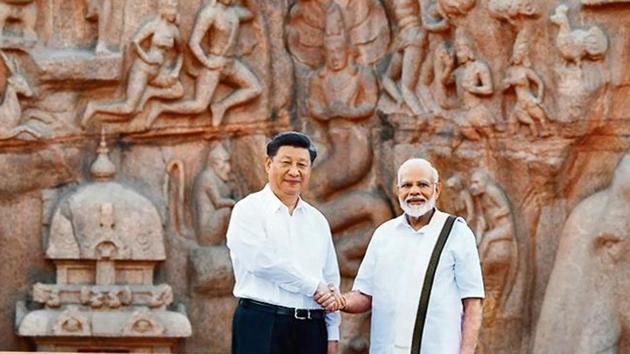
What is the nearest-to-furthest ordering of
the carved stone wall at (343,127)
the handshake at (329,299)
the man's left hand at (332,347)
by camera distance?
the handshake at (329,299)
the man's left hand at (332,347)
the carved stone wall at (343,127)

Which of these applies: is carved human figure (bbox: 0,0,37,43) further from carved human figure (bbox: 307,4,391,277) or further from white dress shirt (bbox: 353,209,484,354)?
white dress shirt (bbox: 353,209,484,354)


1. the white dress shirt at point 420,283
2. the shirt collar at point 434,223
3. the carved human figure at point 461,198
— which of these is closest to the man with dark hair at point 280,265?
the white dress shirt at point 420,283

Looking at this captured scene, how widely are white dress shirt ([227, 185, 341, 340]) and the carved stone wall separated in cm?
480

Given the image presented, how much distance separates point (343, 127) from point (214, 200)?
1.05 metres

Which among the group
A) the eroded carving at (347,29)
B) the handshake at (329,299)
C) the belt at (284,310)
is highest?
the eroded carving at (347,29)

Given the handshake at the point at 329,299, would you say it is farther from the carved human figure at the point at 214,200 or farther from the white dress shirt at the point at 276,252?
the carved human figure at the point at 214,200

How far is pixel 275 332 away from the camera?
7336 millimetres

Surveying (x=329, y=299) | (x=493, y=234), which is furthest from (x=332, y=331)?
(x=493, y=234)

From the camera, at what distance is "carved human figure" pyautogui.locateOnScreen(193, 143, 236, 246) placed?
42.4ft

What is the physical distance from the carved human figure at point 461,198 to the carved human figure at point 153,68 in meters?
2.01

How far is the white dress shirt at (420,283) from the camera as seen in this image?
7.07 metres

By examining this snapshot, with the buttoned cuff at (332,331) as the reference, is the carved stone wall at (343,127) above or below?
above

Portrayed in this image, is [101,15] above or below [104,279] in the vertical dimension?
above

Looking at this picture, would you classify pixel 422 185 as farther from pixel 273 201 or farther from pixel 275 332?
pixel 275 332
